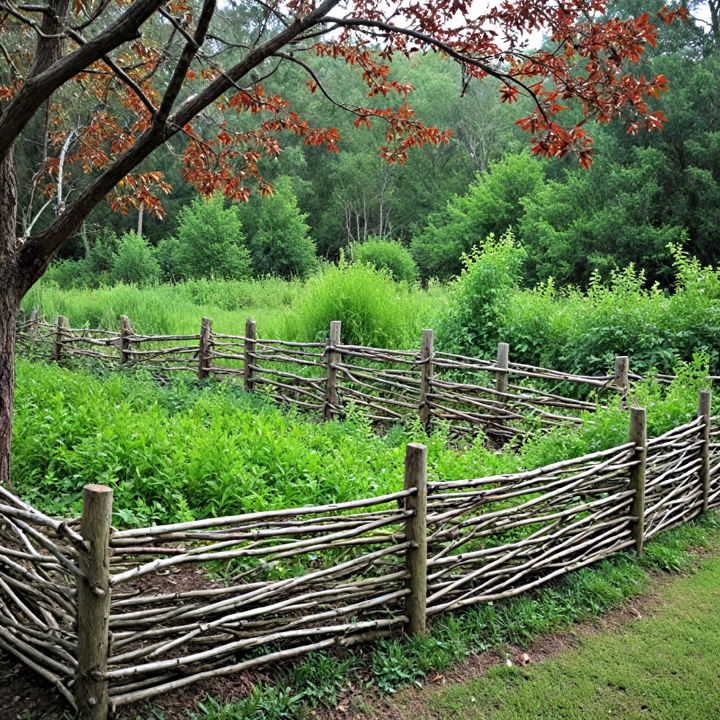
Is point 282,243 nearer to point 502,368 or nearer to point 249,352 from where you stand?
point 249,352

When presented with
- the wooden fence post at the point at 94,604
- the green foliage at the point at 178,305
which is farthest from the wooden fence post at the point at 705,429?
the green foliage at the point at 178,305

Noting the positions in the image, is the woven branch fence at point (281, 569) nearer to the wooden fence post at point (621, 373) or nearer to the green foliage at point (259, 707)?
the green foliage at point (259, 707)

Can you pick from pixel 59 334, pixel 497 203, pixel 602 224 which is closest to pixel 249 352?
pixel 59 334

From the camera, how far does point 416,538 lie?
311 centimetres

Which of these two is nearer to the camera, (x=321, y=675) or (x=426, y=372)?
(x=321, y=675)

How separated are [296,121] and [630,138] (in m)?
14.6

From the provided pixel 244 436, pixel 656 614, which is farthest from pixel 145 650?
pixel 656 614

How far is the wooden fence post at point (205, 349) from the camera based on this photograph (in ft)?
29.1

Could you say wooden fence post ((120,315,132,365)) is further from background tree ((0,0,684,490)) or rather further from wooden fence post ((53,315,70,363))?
background tree ((0,0,684,490))

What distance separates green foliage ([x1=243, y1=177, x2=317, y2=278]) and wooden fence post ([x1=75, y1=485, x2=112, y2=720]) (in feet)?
75.6

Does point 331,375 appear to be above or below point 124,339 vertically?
below

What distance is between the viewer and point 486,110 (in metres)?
30.0

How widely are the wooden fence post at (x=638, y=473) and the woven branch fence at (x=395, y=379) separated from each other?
1030mm

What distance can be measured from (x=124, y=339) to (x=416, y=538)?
7.43m
